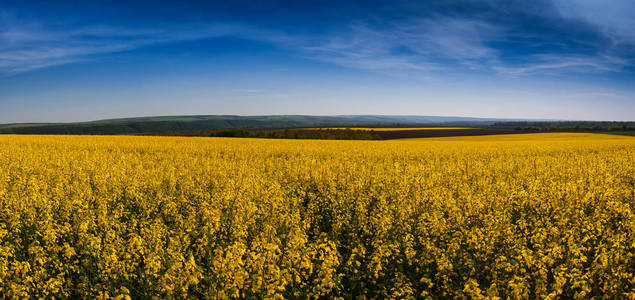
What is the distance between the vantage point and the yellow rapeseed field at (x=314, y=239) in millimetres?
4141

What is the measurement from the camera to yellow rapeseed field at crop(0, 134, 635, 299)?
4141 mm

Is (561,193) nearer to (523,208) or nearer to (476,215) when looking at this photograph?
(523,208)

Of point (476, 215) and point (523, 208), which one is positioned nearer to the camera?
point (476, 215)

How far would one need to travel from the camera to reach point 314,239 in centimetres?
709

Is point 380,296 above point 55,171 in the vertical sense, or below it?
below

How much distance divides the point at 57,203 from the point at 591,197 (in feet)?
42.4

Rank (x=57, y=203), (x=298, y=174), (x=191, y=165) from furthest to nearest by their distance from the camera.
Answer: (x=191, y=165) → (x=298, y=174) → (x=57, y=203)

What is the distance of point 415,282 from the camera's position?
17.1 ft

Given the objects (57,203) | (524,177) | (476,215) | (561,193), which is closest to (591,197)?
(561,193)

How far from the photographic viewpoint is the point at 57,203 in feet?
22.5

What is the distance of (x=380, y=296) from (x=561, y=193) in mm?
6478

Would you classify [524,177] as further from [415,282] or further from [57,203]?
[57,203]

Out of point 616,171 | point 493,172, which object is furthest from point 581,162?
point 493,172

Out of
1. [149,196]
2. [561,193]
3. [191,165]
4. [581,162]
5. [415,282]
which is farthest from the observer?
[581,162]
